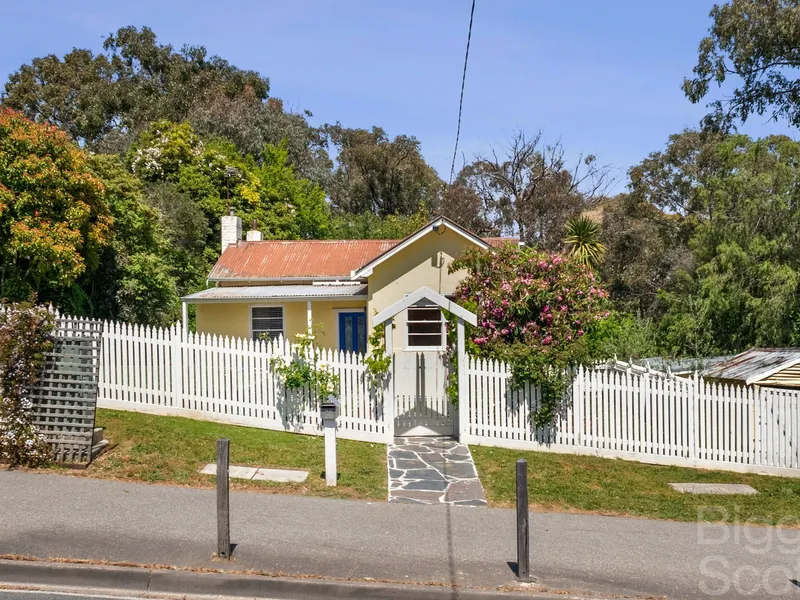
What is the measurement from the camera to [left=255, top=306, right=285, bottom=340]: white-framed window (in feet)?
60.1

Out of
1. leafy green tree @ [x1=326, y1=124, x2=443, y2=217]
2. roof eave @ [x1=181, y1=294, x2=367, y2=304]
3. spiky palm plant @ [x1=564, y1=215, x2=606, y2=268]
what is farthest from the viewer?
leafy green tree @ [x1=326, y1=124, x2=443, y2=217]

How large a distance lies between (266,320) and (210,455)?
8.61 m

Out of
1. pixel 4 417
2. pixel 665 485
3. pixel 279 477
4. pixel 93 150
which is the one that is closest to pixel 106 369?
pixel 4 417

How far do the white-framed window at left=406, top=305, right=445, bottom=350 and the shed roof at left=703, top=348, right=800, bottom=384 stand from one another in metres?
5.44

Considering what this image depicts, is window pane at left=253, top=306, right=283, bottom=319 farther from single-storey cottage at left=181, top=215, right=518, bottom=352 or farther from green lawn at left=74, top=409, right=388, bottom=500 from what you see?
green lawn at left=74, top=409, right=388, bottom=500

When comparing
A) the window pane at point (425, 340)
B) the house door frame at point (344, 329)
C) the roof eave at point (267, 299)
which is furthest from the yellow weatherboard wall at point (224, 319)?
the window pane at point (425, 340)

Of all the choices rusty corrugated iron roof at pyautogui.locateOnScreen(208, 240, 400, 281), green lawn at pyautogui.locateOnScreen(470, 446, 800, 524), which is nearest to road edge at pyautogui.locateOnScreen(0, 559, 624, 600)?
green lawn at pyautogui.locateOnScreen(470, 446, 800, 524)

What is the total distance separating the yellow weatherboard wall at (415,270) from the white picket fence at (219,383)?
414 cm

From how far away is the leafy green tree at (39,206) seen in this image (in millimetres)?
13820

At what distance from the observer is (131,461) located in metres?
9.38

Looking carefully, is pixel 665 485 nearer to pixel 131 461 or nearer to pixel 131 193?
pixel 131 461

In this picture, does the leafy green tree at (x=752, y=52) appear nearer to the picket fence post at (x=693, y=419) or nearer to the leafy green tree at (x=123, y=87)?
the picket fence post at (x=693, y=419)

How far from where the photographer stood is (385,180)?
44969mm

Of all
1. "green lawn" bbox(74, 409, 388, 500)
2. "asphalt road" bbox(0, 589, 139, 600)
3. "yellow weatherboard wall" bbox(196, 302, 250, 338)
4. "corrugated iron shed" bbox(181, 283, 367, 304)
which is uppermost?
"corrugated iron shed" bbox(181, 283, 367, 304)
